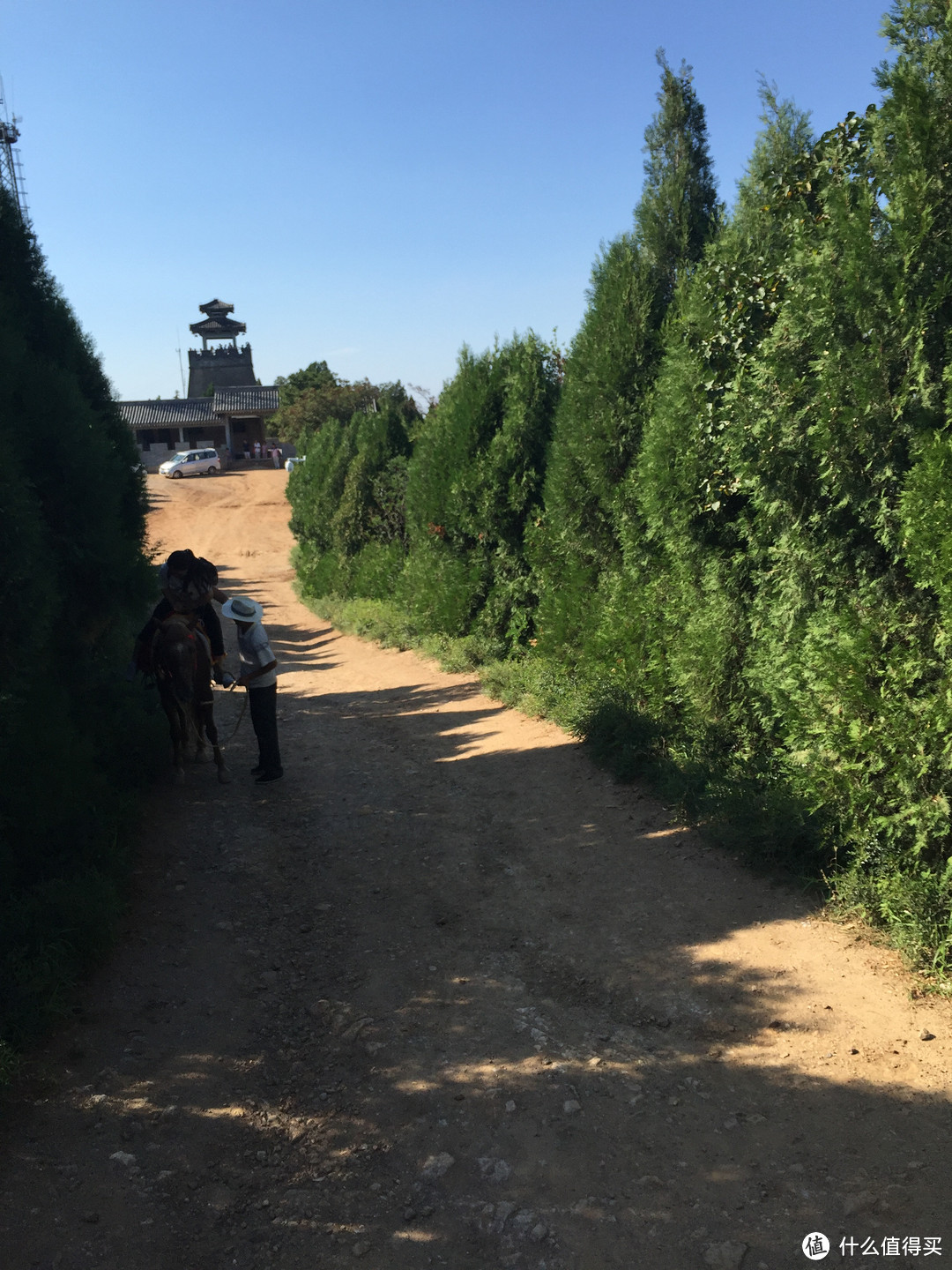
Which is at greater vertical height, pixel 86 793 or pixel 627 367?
pixel 627 367

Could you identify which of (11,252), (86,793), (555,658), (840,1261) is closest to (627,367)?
(555,658)


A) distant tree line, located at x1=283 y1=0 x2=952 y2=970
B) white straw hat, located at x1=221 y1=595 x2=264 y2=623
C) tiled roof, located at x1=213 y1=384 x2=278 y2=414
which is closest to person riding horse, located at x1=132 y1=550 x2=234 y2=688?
white straw hat, located at x1=221 y1=595 x2=264 y2=623

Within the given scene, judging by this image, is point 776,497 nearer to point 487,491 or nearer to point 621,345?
point 621,345

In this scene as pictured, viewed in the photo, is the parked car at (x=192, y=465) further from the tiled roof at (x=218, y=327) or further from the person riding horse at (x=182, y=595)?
the person riding horse at (x=182, y=595)

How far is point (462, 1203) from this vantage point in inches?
133

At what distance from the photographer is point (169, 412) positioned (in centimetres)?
5722

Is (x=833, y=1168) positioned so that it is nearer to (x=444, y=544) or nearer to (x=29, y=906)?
(x=29, y=906)

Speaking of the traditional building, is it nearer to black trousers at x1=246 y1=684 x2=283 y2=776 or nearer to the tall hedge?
the tall hedge

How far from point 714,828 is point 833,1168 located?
2872mm

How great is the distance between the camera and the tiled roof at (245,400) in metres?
57.8

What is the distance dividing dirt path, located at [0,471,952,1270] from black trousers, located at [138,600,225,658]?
1487mm

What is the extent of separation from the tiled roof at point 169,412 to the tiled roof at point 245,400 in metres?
0.71

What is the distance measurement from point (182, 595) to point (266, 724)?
1283 millimetres

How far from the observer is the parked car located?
50.4 m
